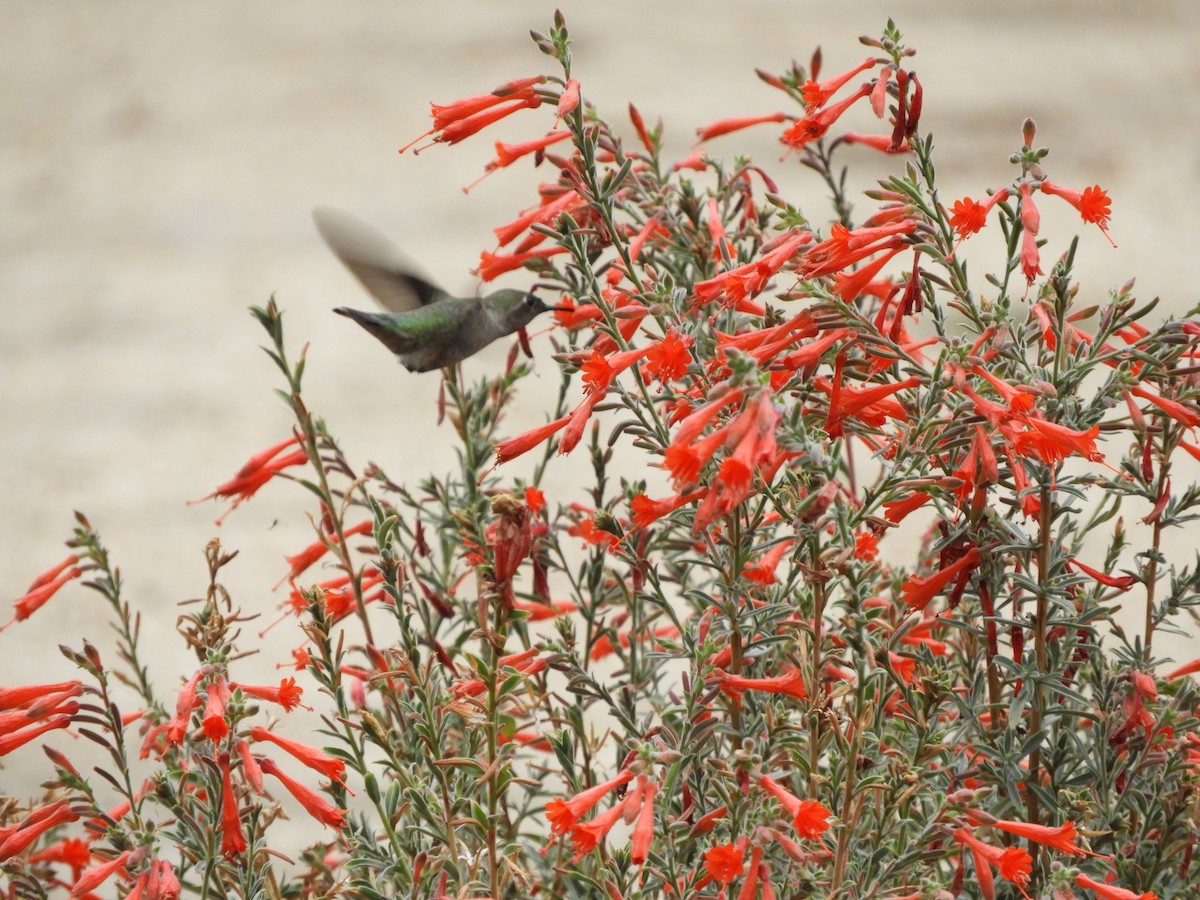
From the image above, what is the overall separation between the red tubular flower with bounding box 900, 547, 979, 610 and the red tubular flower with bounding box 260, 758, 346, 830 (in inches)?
22.7

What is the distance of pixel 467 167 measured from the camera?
406 centimetres

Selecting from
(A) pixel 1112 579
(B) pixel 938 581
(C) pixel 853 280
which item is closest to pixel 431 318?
(C) pixel 853 280

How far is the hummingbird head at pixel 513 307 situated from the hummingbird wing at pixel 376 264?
0.13 metres

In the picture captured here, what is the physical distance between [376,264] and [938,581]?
0.87 m

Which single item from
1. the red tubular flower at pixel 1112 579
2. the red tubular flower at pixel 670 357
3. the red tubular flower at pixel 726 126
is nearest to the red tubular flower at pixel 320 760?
the red tubular flower at pixel 670 357

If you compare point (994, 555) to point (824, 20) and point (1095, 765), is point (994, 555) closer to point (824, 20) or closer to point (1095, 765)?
point (1095, 765)

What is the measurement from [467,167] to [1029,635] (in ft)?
10.1

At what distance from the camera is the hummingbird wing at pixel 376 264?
1.61 m

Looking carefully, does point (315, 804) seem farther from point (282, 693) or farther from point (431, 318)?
point (431, 318)

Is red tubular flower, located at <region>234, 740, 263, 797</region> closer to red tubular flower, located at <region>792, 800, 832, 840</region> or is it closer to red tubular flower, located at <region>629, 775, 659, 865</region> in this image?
red tubular flower, located at <region>629, 775, 659, 865</region>

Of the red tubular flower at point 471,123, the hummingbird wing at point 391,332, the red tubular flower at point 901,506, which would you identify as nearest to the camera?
the red tubular flower at point 901,506

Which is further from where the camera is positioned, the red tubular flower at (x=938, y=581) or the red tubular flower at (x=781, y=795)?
the red tubular flower at (x=938, y=581)

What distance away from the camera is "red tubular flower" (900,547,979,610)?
1.19 metres

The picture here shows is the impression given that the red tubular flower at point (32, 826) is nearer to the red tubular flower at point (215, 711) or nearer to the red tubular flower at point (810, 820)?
the red tubular flower at point (215, 711)
